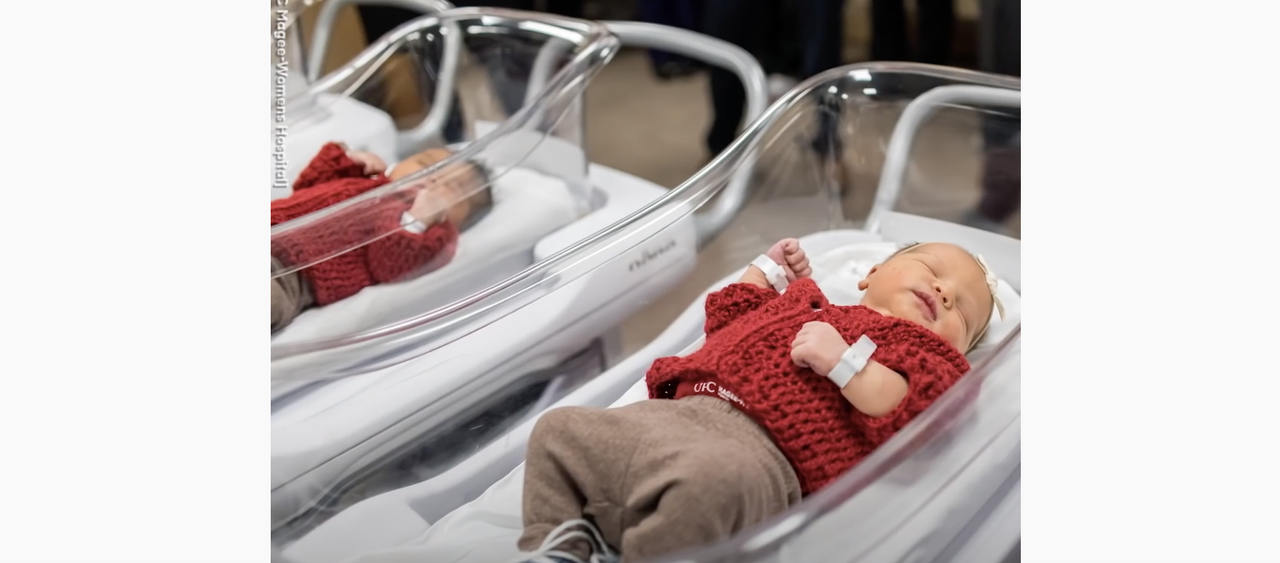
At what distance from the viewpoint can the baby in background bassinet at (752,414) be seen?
0.82 meters

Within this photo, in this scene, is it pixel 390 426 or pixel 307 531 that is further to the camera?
pixel 390 426

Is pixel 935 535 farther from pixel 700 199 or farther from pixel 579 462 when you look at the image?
pixel 700 199

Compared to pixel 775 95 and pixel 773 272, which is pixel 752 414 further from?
pixel 775 95

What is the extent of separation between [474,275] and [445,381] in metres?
0.36

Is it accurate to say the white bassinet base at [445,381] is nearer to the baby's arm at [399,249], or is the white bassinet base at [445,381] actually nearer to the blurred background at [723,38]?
the baby's arm at [399,249]

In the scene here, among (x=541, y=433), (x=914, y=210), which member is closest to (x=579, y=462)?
(x=541, y=433)

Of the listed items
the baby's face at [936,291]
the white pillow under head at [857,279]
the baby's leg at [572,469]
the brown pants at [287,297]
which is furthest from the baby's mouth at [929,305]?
the brown pants at [287,297]

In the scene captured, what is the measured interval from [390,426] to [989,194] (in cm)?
86

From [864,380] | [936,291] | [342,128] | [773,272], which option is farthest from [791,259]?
[342,128]

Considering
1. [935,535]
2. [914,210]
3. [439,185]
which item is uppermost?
[439,185]

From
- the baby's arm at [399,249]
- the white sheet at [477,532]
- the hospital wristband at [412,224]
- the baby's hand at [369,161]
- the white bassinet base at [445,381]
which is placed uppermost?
the baby's hand at [369,161]

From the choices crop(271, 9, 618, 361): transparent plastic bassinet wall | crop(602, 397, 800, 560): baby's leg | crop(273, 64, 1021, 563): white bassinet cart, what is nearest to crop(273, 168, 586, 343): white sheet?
crop(271, 9, 618, 361): transparent plastic bassinet wall

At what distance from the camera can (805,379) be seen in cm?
98

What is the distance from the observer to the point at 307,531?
928 mm
